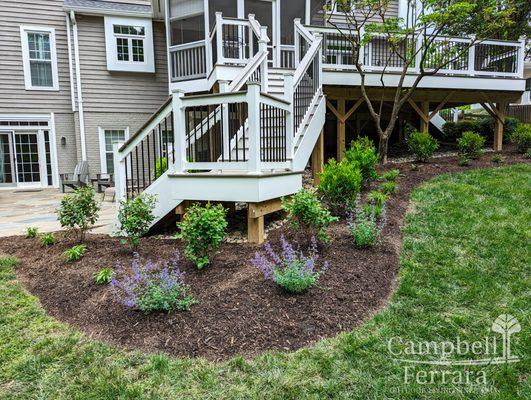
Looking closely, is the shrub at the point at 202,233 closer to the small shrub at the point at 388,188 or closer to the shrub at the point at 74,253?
the shrub at the point at 74,253

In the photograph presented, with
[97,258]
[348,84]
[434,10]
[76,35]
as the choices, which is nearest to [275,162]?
[97,258]

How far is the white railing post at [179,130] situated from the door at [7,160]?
10.2m

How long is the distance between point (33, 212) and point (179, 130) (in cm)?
504

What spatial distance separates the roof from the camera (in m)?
11.7

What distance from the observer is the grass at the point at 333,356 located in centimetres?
235

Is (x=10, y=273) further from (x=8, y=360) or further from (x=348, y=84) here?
(x=348, y=84)

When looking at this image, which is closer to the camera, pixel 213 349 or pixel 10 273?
pixel 213 349

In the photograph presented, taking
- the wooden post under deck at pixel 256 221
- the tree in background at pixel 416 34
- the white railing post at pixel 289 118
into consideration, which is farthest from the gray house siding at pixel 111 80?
the wooden post under deck at pixel 256 221

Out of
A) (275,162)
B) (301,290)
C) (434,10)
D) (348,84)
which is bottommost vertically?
(301,290)

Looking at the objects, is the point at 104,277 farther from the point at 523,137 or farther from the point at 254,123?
the point at 523,137

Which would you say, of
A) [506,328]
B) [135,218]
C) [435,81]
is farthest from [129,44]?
[506,328]

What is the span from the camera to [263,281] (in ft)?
11.8

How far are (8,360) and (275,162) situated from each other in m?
3.48

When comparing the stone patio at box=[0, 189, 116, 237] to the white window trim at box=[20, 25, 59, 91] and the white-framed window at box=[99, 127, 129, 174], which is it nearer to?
the white-framed window at box=[99, 127, 129, 174]
